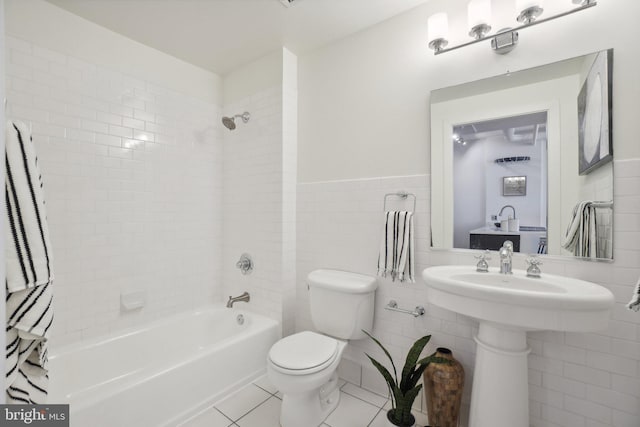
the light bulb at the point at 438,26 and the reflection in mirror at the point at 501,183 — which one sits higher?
the light bulb at the point at 438,26

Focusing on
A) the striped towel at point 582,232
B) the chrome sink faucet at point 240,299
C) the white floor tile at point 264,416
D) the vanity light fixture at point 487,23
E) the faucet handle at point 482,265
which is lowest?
the white floor tile at point 264,416

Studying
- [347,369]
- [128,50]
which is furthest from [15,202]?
[347,369]

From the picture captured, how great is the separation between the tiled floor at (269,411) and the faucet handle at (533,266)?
1.02 meters

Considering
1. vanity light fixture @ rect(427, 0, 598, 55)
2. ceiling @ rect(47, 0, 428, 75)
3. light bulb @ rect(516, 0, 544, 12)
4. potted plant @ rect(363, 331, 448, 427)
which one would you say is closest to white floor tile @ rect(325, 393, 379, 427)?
potted plant @ rect(363, 331, 448, 427)

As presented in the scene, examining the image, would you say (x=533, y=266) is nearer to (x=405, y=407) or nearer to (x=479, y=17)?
(x=405, y=407)

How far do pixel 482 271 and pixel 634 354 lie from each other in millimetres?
647

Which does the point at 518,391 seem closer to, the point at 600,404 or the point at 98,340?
the point at 600,404

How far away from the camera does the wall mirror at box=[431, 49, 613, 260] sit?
4.35ft

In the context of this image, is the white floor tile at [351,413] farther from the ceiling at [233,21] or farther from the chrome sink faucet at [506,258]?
the ceiling at [233,21]

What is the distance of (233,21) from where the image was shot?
1.98 metres

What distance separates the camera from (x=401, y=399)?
4.83 ft

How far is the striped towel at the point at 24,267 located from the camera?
0.94 meters

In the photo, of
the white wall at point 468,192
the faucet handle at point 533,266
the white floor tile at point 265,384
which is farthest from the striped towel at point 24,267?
the faucet handle at point 533,266

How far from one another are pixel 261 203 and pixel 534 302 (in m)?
1.88
